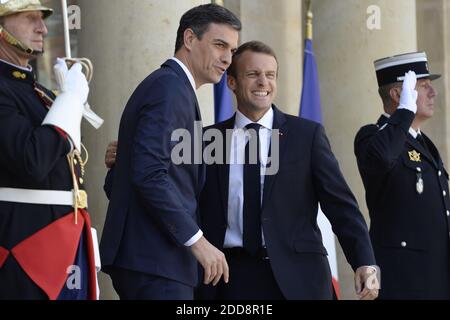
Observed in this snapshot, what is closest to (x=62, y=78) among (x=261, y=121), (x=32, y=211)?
(x=32, y=211)

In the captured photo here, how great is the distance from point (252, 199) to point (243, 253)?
0.86 feet

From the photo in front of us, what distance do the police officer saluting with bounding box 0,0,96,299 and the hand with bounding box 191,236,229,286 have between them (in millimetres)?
525

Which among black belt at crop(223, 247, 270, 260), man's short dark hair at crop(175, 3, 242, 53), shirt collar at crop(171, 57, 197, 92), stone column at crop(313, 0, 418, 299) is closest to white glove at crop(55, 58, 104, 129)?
shirt collar at crop(171, 57, 197, 92)

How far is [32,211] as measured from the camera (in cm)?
471

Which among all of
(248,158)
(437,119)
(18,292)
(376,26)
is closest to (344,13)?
(376,26)

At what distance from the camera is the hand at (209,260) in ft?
15.2

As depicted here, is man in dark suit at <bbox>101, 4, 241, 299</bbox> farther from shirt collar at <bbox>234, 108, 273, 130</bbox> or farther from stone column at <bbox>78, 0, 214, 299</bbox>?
stone column at <bbox>78, 0, 214, 299</bbox>

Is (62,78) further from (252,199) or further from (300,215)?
(300,215)

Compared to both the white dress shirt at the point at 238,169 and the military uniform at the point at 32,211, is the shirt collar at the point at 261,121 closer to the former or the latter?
the white dress shirt at the point at 238,169

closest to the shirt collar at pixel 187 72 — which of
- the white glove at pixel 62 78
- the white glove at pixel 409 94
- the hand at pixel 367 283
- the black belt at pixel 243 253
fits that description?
the white glove at pixel 62 78

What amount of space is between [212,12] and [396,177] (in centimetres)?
203

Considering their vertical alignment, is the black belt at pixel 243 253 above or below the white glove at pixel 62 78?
below

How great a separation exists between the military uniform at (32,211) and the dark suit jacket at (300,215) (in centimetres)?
95
